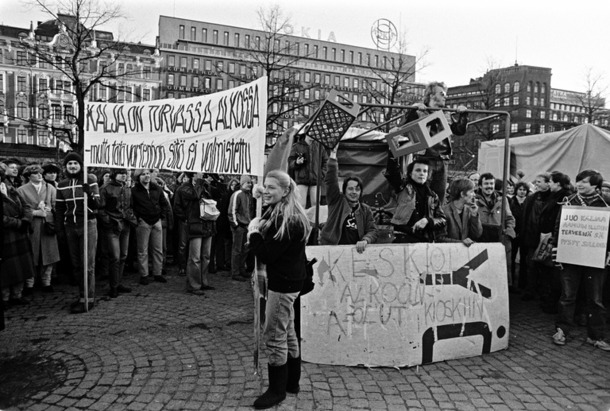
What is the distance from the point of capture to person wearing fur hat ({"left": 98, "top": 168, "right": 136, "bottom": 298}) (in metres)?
6.93

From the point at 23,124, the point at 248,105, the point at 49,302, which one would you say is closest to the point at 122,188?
the point at 49,302

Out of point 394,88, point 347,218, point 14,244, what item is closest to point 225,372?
point 347,218

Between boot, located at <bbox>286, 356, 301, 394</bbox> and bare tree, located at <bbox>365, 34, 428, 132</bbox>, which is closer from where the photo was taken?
boot, located at <bbox>286, 356, 301, 394</bbox>

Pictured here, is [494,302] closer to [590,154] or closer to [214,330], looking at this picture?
[214,330]

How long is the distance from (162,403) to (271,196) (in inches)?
75.3

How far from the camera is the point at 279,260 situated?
11.9ft

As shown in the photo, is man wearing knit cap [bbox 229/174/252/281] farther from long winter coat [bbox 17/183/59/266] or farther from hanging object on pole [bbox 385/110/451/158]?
hanging object on pole [bbox 385/110/451/158]

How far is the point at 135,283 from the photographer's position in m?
7.85

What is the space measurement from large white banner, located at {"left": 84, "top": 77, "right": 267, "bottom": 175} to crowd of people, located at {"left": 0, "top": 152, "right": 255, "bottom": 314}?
0.76 metres

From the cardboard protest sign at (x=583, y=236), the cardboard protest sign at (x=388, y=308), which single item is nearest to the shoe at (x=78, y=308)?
the cardboard protest sign at (x=388, y=308)

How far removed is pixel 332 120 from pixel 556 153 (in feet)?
23.8

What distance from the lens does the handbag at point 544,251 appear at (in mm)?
6230

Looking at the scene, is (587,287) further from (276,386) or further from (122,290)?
(122,290)

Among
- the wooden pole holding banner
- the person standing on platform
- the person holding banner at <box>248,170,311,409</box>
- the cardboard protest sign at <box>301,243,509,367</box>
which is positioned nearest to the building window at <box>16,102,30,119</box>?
the wooden pole holding banner
